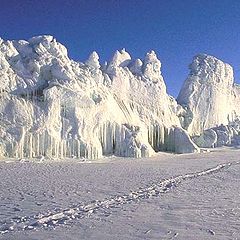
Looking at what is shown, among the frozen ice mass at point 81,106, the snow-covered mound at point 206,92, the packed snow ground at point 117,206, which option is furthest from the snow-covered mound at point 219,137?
the packed snow ground at point 117,206

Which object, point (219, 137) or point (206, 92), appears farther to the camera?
point (206, 92)

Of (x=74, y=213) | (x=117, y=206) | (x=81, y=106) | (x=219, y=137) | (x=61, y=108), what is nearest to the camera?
(x=74, y=213)

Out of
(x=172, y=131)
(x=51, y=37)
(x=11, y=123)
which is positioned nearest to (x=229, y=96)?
(x=172, y=131)

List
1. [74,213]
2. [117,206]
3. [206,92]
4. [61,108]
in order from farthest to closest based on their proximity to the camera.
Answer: [206,92] < [61,108] < [117,206] < [74,213]

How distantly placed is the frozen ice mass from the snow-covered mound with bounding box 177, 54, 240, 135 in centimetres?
621

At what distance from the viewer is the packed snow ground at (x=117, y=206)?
6.83 metres

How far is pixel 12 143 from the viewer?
21812mm

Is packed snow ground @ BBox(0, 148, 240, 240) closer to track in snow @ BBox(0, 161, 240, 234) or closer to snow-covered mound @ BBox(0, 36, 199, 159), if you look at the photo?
track in snow @ BBox(0, 161, 240, 234)

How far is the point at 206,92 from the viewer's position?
45.8 meters

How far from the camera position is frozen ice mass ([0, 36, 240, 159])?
888 inches

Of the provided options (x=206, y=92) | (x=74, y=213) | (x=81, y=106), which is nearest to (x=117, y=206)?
(x=74, y=213)

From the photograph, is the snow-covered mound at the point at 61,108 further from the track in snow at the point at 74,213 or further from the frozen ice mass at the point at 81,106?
the track in snow at the point at 74,213

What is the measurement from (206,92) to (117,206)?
125 ft

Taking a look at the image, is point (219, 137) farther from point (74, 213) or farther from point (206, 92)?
point (74, 213)
